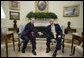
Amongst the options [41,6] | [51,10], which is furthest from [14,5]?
[51,10]

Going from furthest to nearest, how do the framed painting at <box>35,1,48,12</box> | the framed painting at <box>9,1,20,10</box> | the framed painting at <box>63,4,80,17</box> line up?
the framed painting at <box>35,1,48,12</box> → the framed painting at <box>9,1,20,10</box> → the framed painting at <box>63,4,80,17</box>

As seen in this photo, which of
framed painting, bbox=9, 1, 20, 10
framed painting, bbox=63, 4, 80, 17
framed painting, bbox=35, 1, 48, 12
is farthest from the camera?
framed painting, bbox=35, 1, 48, 12

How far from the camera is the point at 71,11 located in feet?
16.1

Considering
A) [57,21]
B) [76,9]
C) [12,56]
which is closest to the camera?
[12,56]

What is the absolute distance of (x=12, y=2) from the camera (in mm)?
4914

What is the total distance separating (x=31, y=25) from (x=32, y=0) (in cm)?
242

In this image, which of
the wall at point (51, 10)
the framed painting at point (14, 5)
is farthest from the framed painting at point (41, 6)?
the framed painting at point (14, 5)

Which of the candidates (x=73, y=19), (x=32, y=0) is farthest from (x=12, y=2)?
(x=73, y=19)

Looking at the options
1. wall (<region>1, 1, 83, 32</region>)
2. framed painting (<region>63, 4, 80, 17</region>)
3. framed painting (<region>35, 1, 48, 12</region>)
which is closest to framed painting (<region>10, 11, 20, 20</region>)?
wall (<region>1, 1, 83, 32</region>)

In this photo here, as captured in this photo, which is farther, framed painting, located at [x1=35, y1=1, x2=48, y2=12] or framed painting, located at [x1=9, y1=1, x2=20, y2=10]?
framed painting, located at [x1=35, y1=1, x2=48, y2=12]

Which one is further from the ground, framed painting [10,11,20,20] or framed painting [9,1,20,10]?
framed painting [9,1,20,10]

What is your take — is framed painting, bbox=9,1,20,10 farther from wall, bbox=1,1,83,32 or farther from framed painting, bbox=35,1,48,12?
framed painting, bbox=35,1,48,12

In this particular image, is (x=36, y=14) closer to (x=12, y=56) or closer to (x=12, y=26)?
(x=12, y=26)

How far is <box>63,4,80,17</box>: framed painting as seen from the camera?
4781 millimetres
